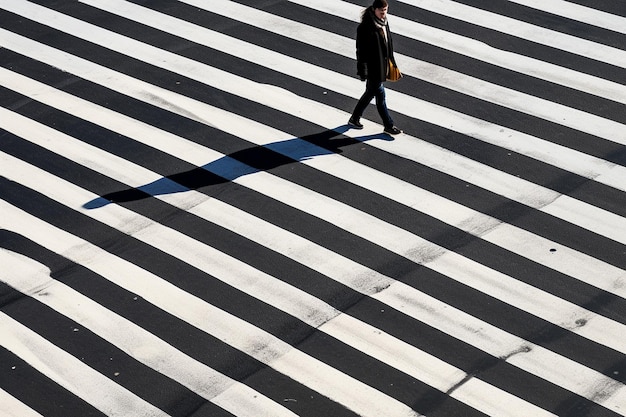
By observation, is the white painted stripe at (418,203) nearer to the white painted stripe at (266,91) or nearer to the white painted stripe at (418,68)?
the white painted stripe at (266,91)

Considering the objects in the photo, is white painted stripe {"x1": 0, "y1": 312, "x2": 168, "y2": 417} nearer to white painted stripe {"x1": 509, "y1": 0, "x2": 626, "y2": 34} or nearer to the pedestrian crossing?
the pedestrian crossing

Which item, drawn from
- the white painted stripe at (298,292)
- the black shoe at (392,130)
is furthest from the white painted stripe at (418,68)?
the white painted stripe at (298,292)

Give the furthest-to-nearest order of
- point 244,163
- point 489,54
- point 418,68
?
1. point 489,54
2. point 418,68
3. point 244,163

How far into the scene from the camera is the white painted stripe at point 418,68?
13.3 meters

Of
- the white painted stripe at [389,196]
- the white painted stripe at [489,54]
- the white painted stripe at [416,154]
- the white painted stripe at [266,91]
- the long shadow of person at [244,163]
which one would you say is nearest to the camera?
the white painted stripe at [389,196]

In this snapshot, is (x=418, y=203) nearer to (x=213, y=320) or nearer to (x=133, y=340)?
(x=213, y=320)

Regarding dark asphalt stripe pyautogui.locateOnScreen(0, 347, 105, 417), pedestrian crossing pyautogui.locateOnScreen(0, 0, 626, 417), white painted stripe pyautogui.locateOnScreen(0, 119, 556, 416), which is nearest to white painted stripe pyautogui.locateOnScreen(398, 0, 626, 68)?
pedestrian crossing pyautogui.locateOnScreen(0, 0, 626, 417)

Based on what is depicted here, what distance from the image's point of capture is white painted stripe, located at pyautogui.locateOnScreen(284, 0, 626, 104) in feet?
45.9

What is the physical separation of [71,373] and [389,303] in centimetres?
294

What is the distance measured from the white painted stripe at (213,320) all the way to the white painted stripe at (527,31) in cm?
632

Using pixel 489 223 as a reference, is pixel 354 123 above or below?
above

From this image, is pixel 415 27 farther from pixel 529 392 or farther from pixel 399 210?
pixel 529 392

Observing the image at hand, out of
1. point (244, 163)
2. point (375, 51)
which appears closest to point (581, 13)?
point (375, 51)

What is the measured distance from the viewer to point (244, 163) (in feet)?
41.6
